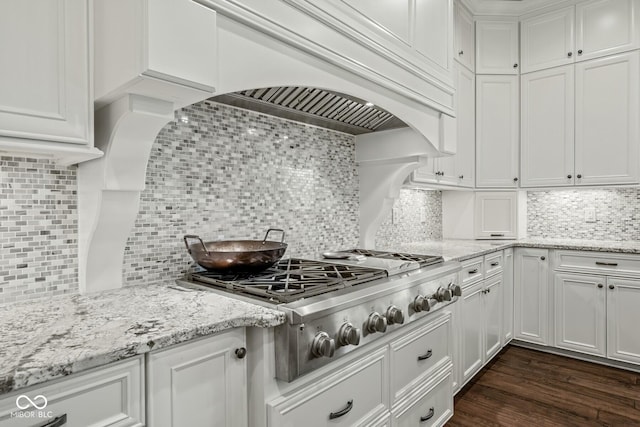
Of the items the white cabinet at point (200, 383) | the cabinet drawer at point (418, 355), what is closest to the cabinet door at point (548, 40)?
the cabinet drawer at point (418, 355)

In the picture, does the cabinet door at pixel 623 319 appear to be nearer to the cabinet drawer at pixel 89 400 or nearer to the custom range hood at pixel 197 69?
the custom range hood at pixel 197 69

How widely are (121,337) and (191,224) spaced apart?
2.61ft

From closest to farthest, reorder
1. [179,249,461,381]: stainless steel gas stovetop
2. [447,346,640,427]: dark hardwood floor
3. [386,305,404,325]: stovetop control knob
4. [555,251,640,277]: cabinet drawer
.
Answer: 1. [179,249,461,381]: stainless steel gas stovetop
2. [386,305,404,325]: stovetop control knob
3. [447,346,640,427]: dark hardwood floor
4. [555,251,640,277]: cabinet drawer

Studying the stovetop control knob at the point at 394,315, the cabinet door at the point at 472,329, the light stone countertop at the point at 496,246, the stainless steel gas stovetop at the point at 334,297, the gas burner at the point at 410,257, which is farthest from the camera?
the light stone countertop at the point at 496,246

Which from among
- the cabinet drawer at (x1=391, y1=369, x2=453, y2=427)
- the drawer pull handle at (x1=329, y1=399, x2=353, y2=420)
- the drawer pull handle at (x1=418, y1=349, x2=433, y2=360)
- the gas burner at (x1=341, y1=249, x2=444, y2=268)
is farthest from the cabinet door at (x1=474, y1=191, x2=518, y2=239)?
the drawer pull handle at (x1=329, y1=399, x2=353, y2=420)

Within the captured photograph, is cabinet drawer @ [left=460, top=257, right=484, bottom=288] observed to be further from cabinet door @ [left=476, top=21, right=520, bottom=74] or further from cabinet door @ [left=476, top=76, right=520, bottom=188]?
cabinet door @ [left=476, top=21, right=520, bottom=74]

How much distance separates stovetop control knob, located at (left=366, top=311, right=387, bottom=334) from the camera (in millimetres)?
1458

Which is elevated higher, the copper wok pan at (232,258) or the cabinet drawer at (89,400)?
the copper wok pan at (232,258)

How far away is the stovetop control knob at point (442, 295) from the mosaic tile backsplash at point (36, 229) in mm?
1556

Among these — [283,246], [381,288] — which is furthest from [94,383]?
[381,288]

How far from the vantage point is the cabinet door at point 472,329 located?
257 centimetres

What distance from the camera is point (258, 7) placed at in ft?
4.07

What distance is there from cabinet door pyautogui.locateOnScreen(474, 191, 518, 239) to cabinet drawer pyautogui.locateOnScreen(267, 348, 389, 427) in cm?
241

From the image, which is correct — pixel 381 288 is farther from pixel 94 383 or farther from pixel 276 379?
pixel 94 383
